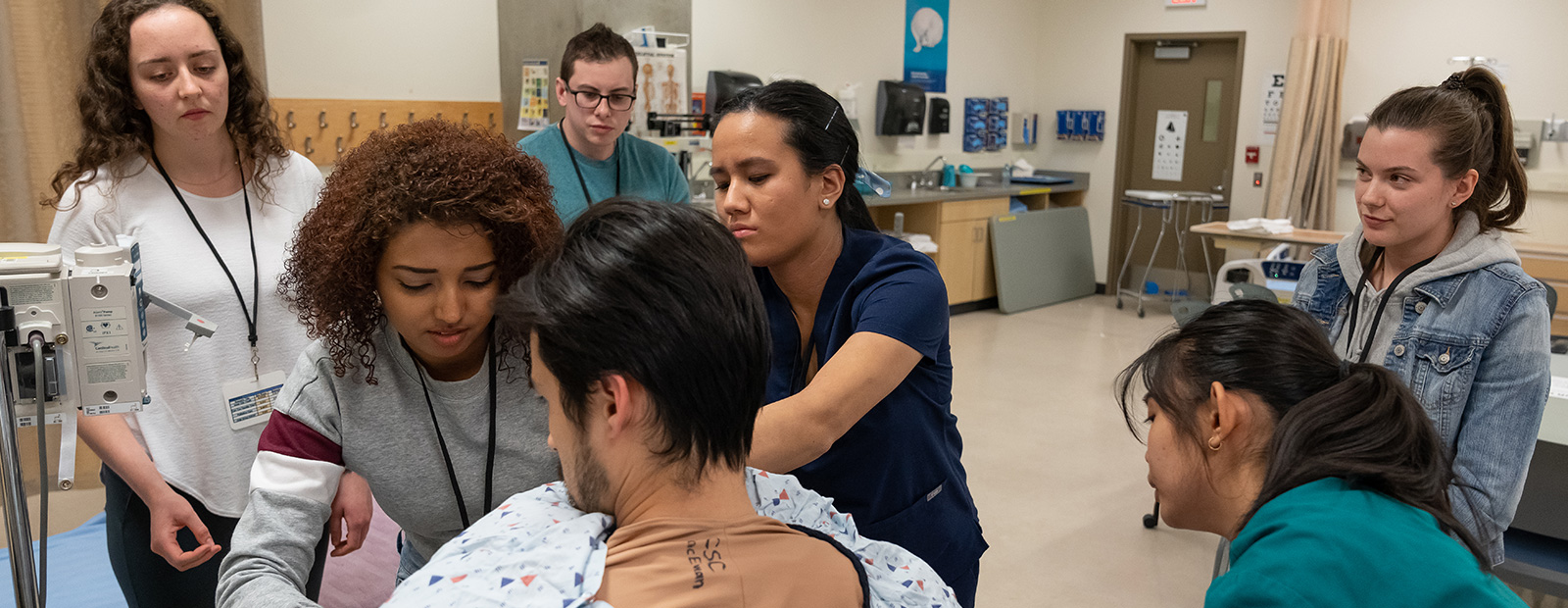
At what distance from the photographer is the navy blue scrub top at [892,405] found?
131 cm

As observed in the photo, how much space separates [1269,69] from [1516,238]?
204 cm

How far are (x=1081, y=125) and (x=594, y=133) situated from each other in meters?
6.10

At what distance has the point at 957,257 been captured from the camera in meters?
6.92

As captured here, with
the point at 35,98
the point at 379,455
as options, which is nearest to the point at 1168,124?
the point at 35,98

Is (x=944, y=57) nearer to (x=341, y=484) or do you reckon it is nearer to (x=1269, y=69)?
(x=1269, y=69)

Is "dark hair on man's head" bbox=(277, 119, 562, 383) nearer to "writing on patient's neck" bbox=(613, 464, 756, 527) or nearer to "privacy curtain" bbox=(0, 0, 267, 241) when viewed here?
"writing on patient's neck" bbox=(613, 464, 756, 527)

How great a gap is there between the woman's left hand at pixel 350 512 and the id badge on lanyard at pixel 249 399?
0.60m

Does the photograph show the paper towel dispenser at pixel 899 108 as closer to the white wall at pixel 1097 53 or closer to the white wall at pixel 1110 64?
the white wall at pixel 1097 53

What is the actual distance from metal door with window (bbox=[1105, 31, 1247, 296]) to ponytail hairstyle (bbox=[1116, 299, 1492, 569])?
6.57m

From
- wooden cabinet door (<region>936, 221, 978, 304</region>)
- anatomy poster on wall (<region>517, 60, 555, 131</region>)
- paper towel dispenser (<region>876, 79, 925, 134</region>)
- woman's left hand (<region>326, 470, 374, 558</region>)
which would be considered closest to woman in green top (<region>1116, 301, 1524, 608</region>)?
Answer: woman's left hand (<region>326, 470, 374, 558</region>)

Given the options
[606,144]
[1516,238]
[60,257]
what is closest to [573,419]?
[60,257]

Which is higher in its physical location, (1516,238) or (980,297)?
(1516,238)

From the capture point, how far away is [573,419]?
3.02 feet

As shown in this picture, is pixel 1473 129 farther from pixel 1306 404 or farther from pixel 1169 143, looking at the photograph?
pixel 1169 143
